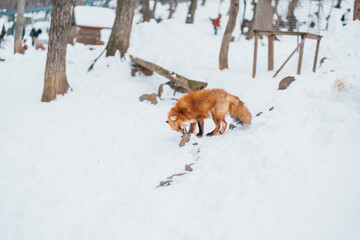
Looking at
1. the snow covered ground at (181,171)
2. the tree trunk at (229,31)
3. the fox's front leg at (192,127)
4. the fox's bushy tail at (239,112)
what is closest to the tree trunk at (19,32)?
the snow covered ground at (181,171)

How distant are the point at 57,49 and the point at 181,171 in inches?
263

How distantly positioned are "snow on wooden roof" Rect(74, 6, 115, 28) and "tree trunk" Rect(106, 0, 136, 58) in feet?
28.9

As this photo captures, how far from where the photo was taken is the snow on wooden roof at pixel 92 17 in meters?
19.8

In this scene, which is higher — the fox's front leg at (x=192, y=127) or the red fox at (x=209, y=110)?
the red fox at (x=209, y=110)

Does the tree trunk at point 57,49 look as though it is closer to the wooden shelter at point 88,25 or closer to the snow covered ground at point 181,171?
A: the snow covered ground at point 181,171

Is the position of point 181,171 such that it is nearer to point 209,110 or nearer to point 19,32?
point 209,110

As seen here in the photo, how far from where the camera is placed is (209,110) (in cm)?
562

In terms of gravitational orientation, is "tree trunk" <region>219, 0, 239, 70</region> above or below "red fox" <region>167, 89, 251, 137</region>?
above

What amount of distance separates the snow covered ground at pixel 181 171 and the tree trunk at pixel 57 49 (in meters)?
0.71

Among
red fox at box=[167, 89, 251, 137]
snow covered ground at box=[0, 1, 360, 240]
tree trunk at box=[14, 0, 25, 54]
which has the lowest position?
snow covered ground at box=[0, 1, 360, 240]

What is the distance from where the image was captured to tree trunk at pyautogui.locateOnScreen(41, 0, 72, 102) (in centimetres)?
862

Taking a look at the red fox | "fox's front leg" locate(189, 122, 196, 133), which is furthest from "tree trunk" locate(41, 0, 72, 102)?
"fox's front leg" locate(189, 122, 196, 133)

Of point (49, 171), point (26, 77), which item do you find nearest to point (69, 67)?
point (26, 77)

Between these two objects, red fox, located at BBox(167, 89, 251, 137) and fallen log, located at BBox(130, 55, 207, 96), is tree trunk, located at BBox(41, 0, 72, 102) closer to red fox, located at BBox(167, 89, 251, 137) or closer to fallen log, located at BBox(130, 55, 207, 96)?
fallen log, located at BBox(130, 55, 207, 96)
